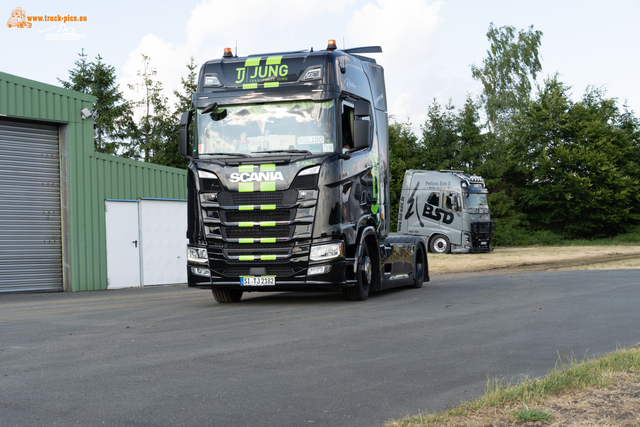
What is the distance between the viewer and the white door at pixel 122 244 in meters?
18.4

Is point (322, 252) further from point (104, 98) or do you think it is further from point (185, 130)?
point (104, 98)

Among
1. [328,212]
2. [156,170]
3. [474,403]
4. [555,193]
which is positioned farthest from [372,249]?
[555,193]

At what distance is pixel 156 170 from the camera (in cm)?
2016

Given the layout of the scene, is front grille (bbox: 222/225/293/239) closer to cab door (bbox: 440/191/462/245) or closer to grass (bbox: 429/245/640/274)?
grass (bbox: 429/245/640/274)

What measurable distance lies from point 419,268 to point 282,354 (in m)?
9.10

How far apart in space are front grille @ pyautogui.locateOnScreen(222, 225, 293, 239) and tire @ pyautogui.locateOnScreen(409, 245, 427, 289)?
517 cm

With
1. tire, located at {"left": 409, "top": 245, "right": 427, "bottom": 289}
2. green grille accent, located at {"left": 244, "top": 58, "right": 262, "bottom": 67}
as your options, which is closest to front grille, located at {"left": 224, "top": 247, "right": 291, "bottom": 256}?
green grille accent, located at {"left": 244, "top": 58, "right": 262, "bottom": 67}

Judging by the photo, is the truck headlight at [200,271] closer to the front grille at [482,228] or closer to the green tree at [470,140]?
the front grille at [482,228]

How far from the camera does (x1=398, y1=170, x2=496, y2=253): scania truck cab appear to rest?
1254 inches

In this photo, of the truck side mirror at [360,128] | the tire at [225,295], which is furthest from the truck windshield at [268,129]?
the tire at [225,295]

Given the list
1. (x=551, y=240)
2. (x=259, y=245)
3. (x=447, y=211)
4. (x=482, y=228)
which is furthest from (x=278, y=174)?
(x=551, y=240)

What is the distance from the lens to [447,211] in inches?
1264

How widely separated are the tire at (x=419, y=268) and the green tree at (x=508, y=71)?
38.5m

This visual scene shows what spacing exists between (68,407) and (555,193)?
40.1m
